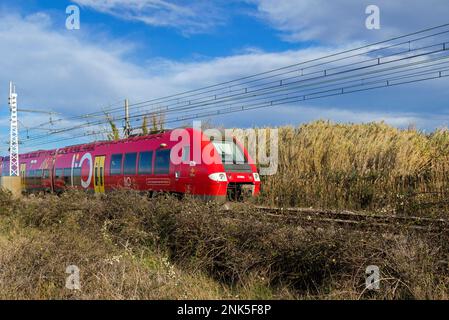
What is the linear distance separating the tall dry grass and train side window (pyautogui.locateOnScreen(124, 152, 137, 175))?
480 centimetres

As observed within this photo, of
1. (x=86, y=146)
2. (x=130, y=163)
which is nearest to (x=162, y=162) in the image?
(x=130, y=163)

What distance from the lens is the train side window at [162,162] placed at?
48.9ft

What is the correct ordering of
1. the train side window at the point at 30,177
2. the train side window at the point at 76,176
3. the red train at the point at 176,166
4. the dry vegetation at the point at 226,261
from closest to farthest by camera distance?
the dry vegetation at the point at 226,261 < the red train at the point at 176,166 < the train side window at the point at 76,176 < the train side window at the point at 30,177

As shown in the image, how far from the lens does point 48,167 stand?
25578 mm

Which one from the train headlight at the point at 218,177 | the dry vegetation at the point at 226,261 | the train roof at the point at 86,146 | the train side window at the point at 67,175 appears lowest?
the dry vegetation at the point at 226,261

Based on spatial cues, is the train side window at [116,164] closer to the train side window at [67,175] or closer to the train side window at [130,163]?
the train side window at [130,163]

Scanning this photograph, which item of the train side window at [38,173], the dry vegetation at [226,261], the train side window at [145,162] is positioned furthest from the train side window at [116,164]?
the train side window at [38,173]

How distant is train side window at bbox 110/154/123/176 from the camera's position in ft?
59.0

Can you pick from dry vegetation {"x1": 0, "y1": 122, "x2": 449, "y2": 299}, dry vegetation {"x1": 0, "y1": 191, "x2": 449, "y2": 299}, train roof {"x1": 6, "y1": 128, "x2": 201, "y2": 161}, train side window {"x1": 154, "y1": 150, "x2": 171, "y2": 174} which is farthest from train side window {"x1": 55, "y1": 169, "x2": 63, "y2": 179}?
dry vegetation {"x1": 0, "y1": 191, "x2": 449, "y2": 299}

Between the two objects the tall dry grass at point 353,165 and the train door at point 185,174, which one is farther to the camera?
the tall dry grass at point 353,165

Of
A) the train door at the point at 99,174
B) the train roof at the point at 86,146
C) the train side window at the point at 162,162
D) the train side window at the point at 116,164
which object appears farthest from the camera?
the train door at the point at 99,174

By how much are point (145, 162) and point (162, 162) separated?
1.24m

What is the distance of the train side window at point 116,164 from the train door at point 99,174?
1006 millimetres

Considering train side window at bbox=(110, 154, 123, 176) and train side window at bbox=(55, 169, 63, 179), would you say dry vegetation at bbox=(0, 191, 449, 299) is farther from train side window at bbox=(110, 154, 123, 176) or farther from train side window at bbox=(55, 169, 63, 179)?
train side window at bbox=(55, 169, 63, 179)
